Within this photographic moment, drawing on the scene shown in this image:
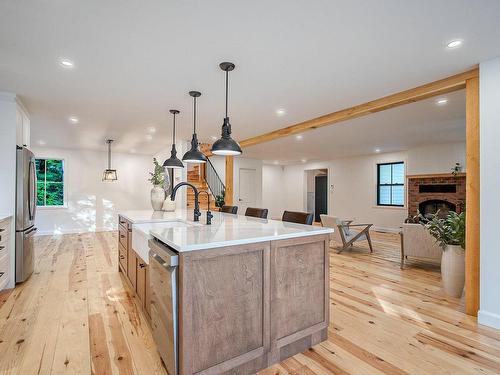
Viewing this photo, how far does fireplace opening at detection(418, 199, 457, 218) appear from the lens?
22.2 ft

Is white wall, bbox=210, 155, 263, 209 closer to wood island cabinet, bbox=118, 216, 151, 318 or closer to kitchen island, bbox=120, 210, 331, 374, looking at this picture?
wood island cabinet, bbox=118, 216, 151, 318

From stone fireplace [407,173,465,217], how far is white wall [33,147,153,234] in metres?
7.99

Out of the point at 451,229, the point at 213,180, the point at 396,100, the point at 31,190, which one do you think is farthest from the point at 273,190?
the point at 31,190

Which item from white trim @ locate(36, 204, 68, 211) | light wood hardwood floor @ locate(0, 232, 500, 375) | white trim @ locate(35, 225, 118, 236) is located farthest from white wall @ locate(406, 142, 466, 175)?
white trim @ locate(36, 204, 68, 211)

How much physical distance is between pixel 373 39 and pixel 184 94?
7.33 feet

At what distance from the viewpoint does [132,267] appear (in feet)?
9.91

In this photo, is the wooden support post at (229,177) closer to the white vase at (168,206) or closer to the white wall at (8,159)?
the white vase at (168,206)

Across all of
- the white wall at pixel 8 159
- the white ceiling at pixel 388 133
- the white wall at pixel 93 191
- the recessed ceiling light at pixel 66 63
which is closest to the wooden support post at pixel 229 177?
the white ceiling at pixel 388 133

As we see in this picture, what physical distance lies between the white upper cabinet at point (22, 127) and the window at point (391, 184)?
8.81 meters

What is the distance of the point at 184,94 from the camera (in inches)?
136

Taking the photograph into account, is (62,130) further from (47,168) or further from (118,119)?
(47,168)

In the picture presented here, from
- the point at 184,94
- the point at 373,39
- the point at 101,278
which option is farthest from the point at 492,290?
the point at 101,278

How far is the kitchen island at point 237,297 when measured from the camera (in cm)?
161

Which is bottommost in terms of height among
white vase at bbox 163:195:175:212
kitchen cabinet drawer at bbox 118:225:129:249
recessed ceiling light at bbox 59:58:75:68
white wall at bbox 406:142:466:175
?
kitchen cabinet drawer at bbox 118:225:129:249
